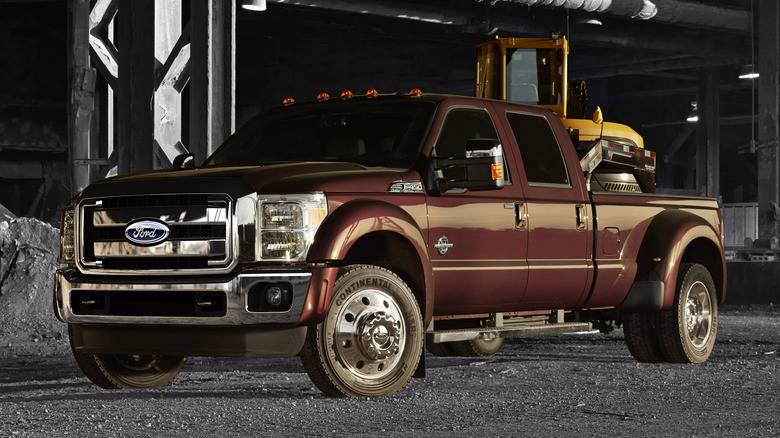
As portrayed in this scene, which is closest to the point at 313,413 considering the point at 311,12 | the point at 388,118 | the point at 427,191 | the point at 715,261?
the point at 427,191

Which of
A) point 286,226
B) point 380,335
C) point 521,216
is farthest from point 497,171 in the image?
point 286,226

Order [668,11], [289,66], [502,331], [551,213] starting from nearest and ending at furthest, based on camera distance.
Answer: [502,331] → [551,213] → [668,11] → [289,66]

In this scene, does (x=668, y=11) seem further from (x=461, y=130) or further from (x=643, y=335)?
(x=461, y=130)

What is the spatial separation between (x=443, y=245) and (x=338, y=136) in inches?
45.6

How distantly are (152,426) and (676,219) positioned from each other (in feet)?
16.8

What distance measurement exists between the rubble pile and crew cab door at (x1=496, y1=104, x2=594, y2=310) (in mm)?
5668

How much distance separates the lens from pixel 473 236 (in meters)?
8.27

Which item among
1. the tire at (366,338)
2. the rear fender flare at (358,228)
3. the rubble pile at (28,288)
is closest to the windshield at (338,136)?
the rear fender flare at (358,228)

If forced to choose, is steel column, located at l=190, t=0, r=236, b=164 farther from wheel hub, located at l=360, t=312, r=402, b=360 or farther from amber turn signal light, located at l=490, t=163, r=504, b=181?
wheel hub, located at l=360, t=312, r=402, b=360

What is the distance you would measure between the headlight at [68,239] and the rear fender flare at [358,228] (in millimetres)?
1733

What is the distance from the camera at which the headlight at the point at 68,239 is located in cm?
802

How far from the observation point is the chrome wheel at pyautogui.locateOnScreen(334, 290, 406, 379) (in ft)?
24.8

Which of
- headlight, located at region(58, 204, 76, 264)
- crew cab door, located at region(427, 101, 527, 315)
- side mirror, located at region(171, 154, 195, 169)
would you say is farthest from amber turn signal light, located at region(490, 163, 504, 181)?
headlight, located at region(58, 204, 76, 264)

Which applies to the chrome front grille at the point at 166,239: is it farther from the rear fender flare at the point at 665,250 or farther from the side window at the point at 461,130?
the rear fender flare at the point at 665,250
